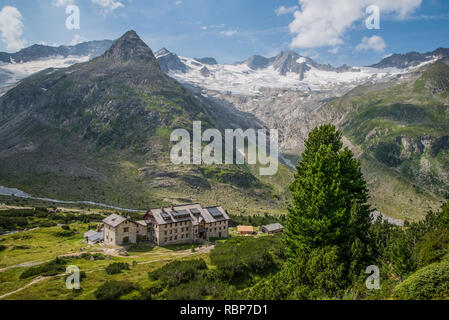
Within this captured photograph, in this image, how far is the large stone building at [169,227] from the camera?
82344mm

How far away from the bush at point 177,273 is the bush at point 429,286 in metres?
37.7

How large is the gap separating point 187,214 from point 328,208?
206 ft

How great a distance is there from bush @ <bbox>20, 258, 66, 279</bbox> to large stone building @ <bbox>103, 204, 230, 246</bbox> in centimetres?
2126

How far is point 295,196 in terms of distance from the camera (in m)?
39.3

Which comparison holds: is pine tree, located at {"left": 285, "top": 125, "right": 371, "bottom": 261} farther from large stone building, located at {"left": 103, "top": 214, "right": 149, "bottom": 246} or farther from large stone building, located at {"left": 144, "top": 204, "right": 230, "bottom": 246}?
large stone building, located at {"left": 103, "top": 214, "right": 149, "bottom": 246}

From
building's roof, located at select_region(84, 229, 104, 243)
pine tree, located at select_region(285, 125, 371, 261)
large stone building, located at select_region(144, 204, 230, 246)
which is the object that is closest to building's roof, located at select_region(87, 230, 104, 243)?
building's roof, located at select_region(84, 229, 104, 243)

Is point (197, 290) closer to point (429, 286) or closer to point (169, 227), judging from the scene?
point (429, 286)

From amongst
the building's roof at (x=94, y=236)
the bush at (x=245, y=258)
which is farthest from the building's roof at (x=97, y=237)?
the bush at (x=245, y=258)

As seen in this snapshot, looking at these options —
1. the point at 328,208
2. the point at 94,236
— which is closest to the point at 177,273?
the point at 328,208

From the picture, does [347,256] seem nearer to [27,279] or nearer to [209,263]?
[209,263]

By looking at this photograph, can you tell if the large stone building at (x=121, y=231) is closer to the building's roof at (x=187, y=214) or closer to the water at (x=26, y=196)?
the building's roof at (x=187, y=214)

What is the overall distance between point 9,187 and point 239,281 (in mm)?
198754
